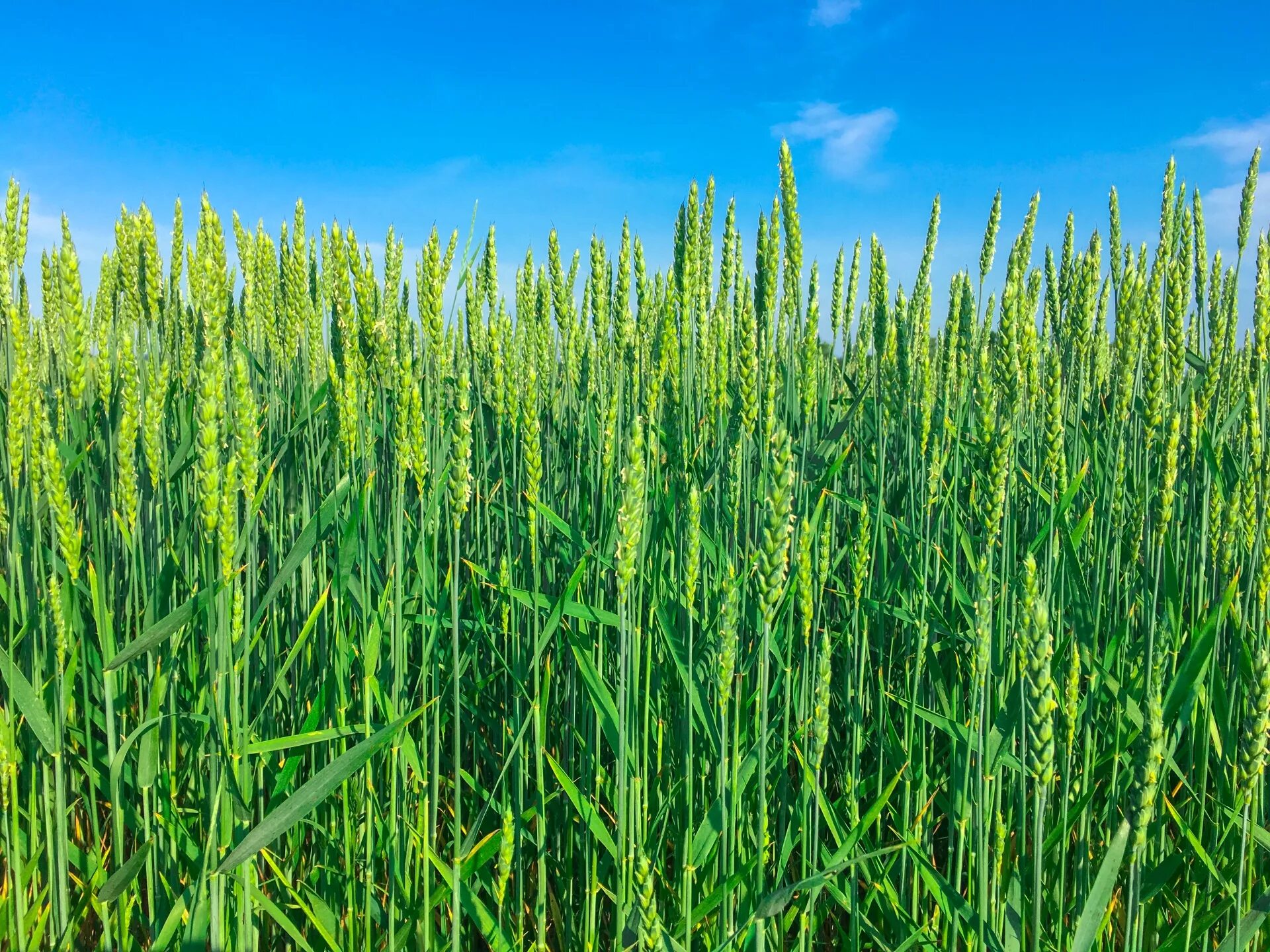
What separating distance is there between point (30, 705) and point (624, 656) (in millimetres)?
955

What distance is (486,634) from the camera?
1.95 m

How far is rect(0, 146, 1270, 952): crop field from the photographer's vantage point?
122cm

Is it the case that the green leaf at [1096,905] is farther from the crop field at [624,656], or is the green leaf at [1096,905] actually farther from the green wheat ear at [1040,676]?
the green wheat ear at [1040,676]

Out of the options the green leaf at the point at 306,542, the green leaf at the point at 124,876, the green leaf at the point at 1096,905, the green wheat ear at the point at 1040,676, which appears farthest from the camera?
the green leaf at the point at 306,542

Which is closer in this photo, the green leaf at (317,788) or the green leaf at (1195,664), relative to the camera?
the green leaf at (317,788)

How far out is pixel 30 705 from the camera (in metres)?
1.30

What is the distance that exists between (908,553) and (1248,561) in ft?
2.46

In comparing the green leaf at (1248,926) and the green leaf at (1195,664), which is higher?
the green leaf at (1195,664)

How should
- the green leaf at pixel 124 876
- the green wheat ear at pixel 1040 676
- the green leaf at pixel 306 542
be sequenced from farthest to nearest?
1. the green leaf at pixel 306 542
2. the green leaf at pixel 124 876
3. the green wheat ear at pixel 1040 676

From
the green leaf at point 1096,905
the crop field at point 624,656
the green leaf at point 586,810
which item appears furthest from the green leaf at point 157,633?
the green leaf at point 1096,905

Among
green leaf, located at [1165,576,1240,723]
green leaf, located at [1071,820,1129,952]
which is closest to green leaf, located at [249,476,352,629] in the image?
green leaf, located at [1071,820,1129,952]

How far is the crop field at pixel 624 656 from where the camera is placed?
122cm

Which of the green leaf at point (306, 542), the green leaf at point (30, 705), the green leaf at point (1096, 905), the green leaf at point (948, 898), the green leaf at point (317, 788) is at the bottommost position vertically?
the green leaf at point (948, 898)

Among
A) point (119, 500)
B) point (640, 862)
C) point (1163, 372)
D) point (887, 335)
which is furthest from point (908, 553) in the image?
point (119, 500)
